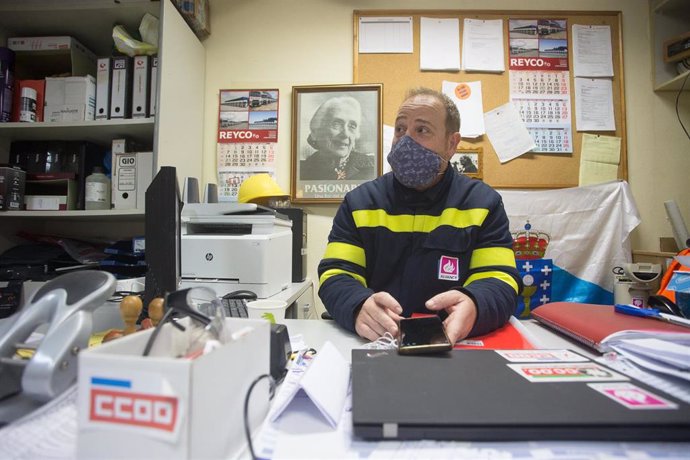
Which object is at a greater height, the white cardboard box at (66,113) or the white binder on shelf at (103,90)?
the white binder on shelf at (103,90)

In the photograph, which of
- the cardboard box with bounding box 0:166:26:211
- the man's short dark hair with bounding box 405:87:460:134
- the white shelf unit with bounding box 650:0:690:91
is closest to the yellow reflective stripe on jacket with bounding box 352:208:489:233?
the man's short dark hair with bounding box 405:87:460:134

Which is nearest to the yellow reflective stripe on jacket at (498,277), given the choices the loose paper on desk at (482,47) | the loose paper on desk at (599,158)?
the loose paper on desk at (599,158)

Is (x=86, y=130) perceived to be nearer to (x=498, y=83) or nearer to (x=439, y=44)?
(x=439, y=44)

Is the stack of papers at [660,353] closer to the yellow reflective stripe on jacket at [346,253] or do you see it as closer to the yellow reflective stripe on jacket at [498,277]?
the yellow reflective stripe on jacket at [498,277]

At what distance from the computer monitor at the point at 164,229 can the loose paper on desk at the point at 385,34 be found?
1.57 metres

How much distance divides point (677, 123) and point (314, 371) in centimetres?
249

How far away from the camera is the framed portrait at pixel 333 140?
187cm

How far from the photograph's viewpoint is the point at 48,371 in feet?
1.11

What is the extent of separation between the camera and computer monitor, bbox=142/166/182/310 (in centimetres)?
72

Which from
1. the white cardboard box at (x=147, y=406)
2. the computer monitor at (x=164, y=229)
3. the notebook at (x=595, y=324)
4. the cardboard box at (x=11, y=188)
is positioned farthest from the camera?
the cardboard box at (x=11, y=188)

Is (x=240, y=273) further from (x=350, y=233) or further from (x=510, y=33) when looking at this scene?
(x=510, y=33)

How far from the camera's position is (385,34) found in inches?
74.3

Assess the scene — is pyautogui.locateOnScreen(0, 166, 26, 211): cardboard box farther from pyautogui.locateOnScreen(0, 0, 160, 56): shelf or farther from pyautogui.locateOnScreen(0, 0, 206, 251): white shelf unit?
pyautogui.locateOnScreen(0, 0, 160, 56): shelf

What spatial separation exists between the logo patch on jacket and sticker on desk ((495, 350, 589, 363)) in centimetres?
44
